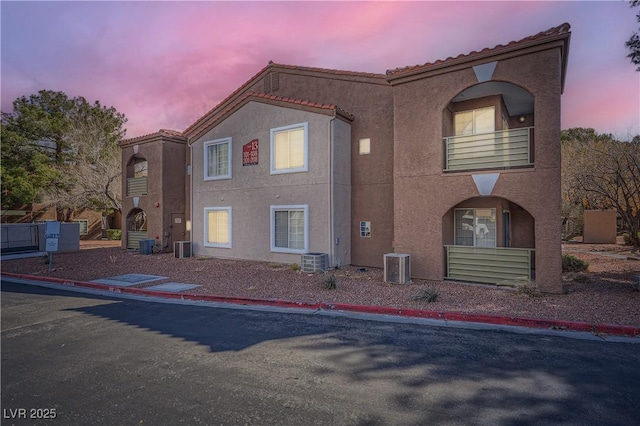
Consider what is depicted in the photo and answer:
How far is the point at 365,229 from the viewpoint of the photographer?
586 inches

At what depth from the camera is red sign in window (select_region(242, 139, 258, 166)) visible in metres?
16.6

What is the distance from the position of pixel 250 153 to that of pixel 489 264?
1151 centimetres

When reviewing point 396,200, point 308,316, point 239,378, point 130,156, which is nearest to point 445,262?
point 396,200

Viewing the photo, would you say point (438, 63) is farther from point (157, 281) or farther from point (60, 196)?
point (60, 196)

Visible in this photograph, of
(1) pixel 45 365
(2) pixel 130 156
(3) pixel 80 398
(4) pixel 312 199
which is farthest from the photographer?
(2) pixel 130 156

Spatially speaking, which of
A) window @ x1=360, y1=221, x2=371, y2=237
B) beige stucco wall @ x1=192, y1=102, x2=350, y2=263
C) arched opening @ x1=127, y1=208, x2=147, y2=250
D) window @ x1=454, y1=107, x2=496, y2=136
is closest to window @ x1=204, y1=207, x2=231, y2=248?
beige stucco wall @ x1=192, y1=102, x2=350, y2=263

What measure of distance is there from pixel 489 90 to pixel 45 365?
13645mm

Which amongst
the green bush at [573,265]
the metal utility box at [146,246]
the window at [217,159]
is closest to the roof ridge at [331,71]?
the window at [217,159]

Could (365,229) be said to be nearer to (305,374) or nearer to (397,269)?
(397,269)

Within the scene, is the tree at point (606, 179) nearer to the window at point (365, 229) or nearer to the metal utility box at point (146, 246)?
the window at point (365, 229)

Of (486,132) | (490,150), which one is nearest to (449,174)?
(490,150)

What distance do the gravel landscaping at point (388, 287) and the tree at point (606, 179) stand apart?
5609 millimetres

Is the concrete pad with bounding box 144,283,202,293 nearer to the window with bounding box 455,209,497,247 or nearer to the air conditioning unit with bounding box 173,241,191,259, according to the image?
the air conditioning unit with bounding box 173,241,191,259

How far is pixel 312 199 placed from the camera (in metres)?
14.5
